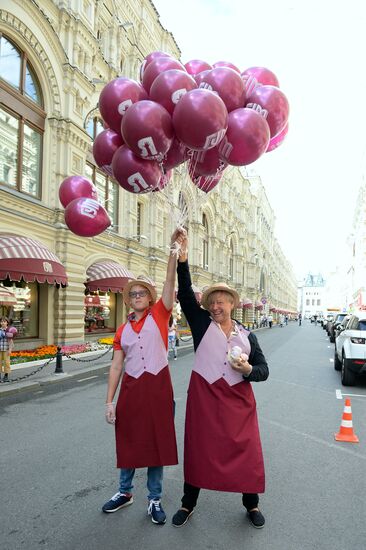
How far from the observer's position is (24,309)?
637 inches

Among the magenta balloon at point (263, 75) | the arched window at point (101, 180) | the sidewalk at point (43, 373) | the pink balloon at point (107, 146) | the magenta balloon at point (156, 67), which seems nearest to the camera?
the magenta balloon at point (156, 67)

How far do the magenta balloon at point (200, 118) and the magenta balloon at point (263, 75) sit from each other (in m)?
1.32

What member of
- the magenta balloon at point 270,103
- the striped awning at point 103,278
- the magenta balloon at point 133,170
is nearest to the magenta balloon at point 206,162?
the magenta balloon at point 133,170

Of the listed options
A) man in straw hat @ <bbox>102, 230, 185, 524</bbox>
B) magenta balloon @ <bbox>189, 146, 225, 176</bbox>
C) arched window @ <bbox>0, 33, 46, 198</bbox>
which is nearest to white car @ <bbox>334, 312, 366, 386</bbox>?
magenta balloon @ <bbox>189, 146, 225, 176</bbox>

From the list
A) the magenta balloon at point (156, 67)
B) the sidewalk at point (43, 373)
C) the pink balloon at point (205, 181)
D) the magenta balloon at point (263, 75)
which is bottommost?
the sidewalk at point (43, 373)

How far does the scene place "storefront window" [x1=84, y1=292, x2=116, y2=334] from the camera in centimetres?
2086

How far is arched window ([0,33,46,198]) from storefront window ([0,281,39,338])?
11.2 ft

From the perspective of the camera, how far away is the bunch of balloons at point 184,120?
13.5 ft

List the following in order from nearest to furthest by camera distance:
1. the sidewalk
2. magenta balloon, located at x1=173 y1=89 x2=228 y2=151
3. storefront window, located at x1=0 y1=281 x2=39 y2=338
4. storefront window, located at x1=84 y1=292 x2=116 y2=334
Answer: magenta balloon, located at x1=173 y1=89 x2=228 y2=151
the sidewalk
storefront window, located at x1=0 y1=281 x2=39 y2=338
storefront window, located at x1=84 y1=292 x2=116 y2=334

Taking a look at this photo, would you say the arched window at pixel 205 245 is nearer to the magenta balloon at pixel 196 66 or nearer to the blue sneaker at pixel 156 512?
the magenta balloon at pixel 196 66

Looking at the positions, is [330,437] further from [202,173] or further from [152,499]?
[202,173]

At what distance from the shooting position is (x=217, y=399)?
11.4 feet

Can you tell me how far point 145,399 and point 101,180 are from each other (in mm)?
18984

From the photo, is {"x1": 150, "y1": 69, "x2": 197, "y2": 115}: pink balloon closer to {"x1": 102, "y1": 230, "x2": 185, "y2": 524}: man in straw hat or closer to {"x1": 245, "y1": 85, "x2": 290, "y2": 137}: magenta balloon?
{"x1": 245, "y1": 85, "x2": 290, "y2": 137}: magenta balloon
